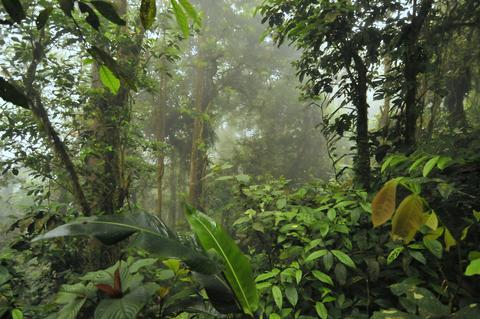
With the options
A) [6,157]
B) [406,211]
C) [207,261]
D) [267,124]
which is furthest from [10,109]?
[267,124]

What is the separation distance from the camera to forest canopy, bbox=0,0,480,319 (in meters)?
1.31

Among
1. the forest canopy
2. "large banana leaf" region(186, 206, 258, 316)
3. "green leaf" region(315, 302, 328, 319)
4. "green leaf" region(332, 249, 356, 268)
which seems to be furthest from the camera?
"green leaf" region(332, 249, 356, 268)

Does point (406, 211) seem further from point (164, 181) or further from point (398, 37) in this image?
point (164, 181)

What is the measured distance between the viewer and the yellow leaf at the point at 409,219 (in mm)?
1178

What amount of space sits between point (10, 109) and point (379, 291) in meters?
4.67

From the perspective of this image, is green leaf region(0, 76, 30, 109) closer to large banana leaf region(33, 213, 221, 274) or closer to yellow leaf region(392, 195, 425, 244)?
large banana leaf region(33, 213, 221, 274)

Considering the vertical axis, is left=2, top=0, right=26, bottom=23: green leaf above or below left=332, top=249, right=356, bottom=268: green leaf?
above

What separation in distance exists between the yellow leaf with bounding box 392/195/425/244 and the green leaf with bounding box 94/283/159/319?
3.35 feet

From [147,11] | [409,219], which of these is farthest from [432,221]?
[147,11]

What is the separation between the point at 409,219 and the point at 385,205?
0.10 m

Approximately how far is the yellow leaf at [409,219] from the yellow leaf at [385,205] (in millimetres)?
40

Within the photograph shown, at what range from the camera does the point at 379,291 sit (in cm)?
222

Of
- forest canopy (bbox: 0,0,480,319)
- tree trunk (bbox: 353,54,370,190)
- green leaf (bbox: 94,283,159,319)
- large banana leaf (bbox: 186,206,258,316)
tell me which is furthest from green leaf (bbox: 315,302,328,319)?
tree trunk (bbox: 353,54,370,190)

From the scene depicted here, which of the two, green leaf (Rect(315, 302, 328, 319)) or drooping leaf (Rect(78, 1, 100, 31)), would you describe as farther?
green leaf (Rect(315, 302, 328, 319))
